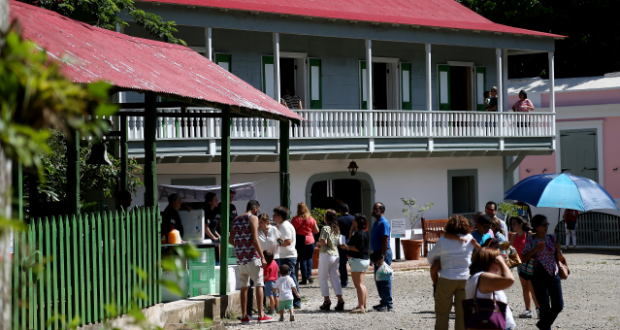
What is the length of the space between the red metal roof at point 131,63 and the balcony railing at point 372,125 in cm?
495

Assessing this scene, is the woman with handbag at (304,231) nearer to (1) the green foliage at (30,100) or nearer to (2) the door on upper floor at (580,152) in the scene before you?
(1) the green foliage at (30,100)

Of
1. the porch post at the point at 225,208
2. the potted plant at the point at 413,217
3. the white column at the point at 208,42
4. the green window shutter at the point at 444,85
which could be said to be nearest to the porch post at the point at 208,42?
the white column at the point at 208,42

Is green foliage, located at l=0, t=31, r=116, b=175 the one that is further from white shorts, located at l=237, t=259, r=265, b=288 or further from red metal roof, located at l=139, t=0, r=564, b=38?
red metal roof, located at l=139, t=0, r=564, b=38

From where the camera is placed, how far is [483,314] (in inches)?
257

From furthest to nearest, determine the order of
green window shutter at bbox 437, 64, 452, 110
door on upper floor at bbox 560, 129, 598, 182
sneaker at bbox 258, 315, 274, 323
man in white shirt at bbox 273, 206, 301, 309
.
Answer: door on upper floor at bbox 560, 129, 598, 182
green window shutter at bbox 437, 64, 452, 110
man in white shirt at bbox 273, 206, 301, 309
sneaker at bbox 258, 315, 274, 323

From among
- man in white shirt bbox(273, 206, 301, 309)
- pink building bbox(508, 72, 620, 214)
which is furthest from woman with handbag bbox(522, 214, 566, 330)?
pink building bbox(508, 72, 620, 214)

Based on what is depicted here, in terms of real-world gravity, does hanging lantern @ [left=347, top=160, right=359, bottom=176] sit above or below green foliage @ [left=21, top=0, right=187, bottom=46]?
below

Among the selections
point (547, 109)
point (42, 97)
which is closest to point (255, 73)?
point (547, 109)

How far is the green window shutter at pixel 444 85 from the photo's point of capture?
2270 centimetres

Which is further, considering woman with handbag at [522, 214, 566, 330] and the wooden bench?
the wooden bench

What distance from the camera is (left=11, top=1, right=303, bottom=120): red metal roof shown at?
7352mm

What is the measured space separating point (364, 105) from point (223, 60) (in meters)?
4.46

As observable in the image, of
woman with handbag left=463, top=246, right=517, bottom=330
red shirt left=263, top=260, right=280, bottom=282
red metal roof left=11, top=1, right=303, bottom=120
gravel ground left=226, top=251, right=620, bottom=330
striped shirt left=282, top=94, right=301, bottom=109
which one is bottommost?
gravel ground left=226, top=251, right=620, bottom=330

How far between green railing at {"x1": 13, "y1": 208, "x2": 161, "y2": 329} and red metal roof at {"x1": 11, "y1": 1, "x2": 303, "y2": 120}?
4.64 ft
